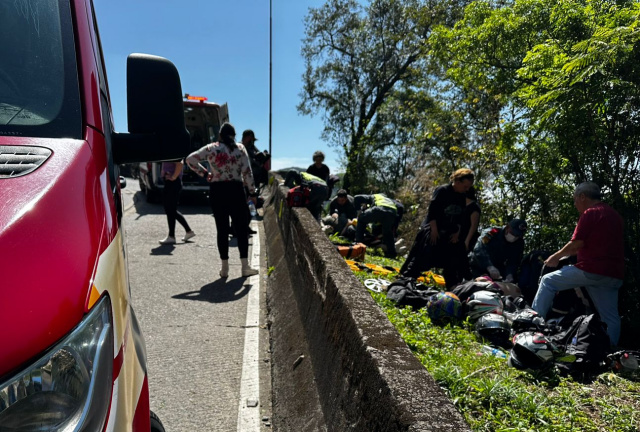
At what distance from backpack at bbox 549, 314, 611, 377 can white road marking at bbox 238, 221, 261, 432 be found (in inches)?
90.3

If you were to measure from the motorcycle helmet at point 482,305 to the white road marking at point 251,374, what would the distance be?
2134 millimetres

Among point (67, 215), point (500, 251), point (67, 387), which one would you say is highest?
point (67, 215)

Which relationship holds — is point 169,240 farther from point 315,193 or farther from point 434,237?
point 434,237

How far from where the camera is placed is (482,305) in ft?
17.4

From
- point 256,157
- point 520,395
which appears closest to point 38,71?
point 520,395

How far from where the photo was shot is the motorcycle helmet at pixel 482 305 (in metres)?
5.22

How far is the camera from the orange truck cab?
1.15 meters

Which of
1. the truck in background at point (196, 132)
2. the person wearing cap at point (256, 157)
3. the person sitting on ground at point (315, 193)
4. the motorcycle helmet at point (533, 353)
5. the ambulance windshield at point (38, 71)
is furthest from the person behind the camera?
the truck in background at point (196, 132)

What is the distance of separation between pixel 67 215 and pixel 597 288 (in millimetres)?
5390

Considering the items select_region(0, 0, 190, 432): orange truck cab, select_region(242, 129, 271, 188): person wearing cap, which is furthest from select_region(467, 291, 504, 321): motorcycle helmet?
select_region(242, 129, 271, 188): person wearing cap

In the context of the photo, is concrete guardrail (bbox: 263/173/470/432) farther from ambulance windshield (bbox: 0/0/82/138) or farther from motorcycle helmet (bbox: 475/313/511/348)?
motorcycle helmet (bbox: 475/313/511/348)

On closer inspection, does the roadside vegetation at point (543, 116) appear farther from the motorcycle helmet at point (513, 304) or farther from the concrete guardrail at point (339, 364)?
the concrete guardrail at point (339, 364)

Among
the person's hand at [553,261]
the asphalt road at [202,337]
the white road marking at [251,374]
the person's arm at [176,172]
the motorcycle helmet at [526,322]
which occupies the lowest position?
the white road marking at [251,374]

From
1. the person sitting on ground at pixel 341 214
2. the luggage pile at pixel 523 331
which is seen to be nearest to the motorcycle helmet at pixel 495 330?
the luggage pile at pixel 523 331
